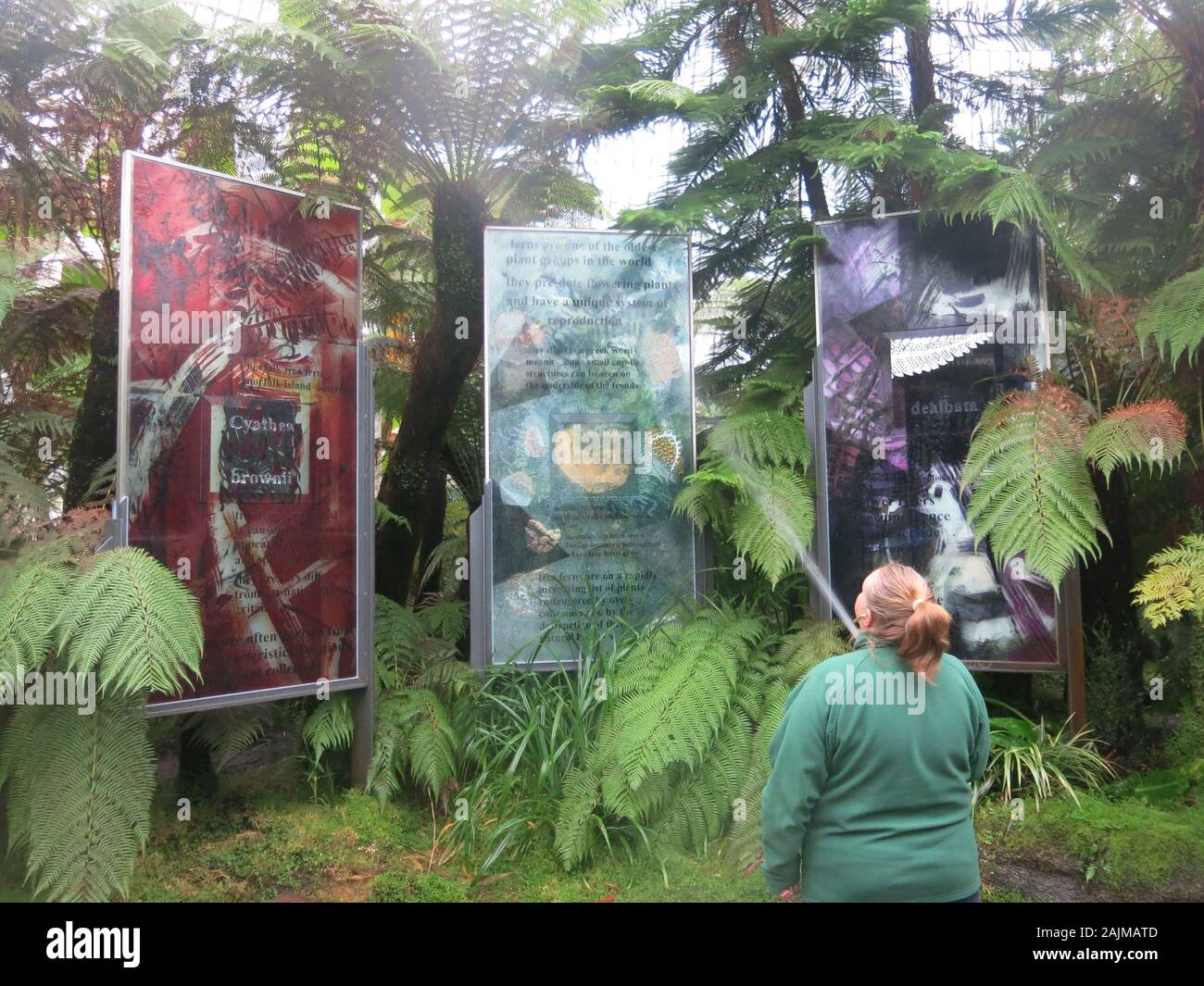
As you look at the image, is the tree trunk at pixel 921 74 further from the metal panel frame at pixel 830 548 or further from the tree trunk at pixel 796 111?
the metal panel frame at pixel 830 548

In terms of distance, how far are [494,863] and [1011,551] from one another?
105 inches

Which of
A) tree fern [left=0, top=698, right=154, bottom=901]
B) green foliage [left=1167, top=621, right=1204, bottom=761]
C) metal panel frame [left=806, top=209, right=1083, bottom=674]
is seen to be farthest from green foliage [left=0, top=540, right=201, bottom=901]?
green foliage [left=1167, top=621, right=1204, bottom=761]

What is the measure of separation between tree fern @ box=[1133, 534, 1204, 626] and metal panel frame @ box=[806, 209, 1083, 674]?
440mm

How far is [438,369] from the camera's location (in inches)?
242

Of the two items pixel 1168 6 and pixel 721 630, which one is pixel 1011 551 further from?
pixel 1168 6

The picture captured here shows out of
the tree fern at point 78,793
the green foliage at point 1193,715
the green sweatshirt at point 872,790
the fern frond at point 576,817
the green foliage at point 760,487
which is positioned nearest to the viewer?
the green sweatshirt at point 872,790

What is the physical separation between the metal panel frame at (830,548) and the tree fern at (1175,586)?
17.3 inches

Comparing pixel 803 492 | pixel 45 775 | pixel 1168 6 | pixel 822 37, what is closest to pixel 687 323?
pixel 803 492

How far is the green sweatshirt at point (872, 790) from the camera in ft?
7.27

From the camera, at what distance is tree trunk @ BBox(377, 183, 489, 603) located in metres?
6.02

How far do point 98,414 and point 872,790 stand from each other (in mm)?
4315

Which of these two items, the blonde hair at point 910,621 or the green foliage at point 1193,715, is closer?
the blonde hair at point 910,621

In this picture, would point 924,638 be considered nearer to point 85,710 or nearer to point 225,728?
point 85,710

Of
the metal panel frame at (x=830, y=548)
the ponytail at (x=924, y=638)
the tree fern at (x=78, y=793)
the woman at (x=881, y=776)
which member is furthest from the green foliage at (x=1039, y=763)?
the tree fern at (x=78, y=793)
